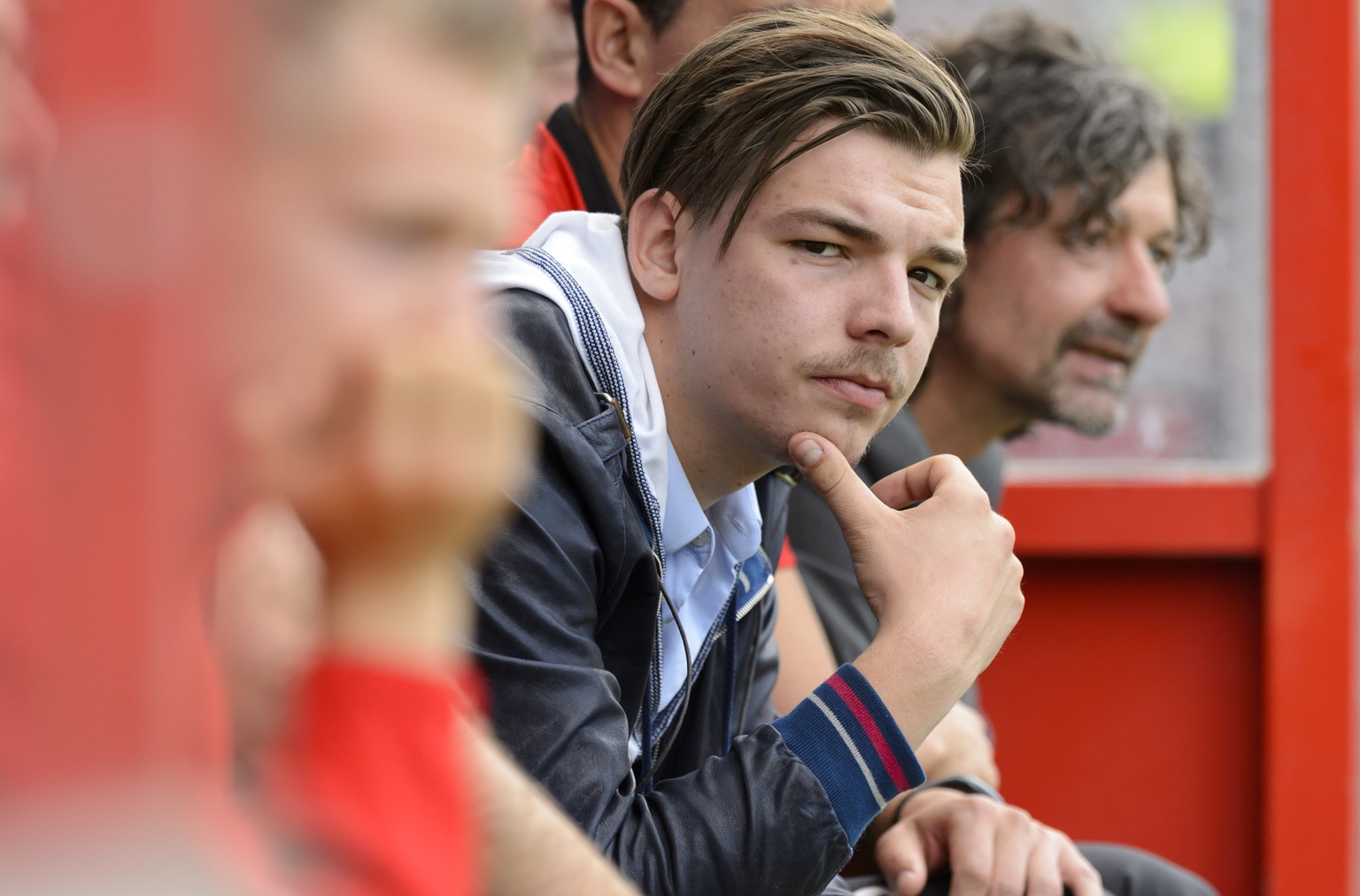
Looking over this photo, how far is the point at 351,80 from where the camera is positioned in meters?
0.40

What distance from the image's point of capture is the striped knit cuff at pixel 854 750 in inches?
44.6

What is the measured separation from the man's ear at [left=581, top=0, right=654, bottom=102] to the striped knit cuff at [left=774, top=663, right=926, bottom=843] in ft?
3.36

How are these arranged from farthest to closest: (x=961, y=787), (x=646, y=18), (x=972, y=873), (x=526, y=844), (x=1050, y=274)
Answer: (x=1050, y=274), (x=646, y=18), (x=961, y=787), (x=972, y=873), (x=526, y=844)

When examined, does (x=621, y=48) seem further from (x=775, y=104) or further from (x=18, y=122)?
(x=18, y=122)

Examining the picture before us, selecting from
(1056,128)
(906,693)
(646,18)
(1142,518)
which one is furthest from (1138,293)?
(906,693)

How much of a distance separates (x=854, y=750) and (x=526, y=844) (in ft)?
1.43

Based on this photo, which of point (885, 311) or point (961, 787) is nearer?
point (885, 311)

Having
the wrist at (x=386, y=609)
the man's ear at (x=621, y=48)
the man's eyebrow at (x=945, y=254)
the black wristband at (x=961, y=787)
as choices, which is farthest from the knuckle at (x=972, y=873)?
the wrist at (x=386, y=609)

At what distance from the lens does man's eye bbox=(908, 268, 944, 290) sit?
1361 mm

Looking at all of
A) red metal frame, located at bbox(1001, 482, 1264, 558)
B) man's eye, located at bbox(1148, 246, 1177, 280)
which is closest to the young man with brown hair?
man's eye, located at bbox(1148, 246, 1177, 280)

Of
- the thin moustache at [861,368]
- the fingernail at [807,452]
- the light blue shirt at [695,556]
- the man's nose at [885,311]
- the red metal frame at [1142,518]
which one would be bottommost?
the red metal frame at [1142,518]

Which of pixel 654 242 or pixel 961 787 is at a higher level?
pixel 654 242

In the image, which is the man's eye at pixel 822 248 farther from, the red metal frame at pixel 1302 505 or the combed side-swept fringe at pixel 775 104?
the red metal frame at pixel 1302 505

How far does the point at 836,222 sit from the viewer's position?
1.28 meters
